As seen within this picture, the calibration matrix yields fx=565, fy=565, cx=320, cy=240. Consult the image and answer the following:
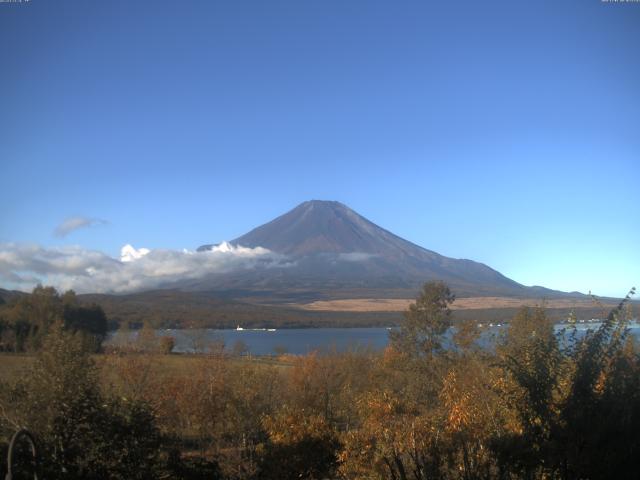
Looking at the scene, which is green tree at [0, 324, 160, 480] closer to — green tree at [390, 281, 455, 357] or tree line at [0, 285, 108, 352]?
green tree at [390, 281, 455, 357]

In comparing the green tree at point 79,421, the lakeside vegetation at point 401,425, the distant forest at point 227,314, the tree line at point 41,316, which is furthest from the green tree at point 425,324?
the distant forest at point 227,314

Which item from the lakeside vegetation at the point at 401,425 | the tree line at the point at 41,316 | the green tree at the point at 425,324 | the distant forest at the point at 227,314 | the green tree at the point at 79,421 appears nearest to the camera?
the lakeside vegetation at the point at 401,425

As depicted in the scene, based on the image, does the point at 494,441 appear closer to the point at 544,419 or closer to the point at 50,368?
the point at 544,419

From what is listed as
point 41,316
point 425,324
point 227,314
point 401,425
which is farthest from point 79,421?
point 227,314

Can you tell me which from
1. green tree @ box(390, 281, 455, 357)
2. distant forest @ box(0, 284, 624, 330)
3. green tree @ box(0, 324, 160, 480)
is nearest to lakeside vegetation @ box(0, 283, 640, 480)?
green tree @ box(0, 324, 160, 480)

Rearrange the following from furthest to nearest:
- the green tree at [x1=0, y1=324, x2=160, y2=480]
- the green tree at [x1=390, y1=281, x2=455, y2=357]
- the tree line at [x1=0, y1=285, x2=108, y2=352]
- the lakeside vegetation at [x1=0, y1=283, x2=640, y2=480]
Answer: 1. the tree line at [x1=0, y1=285, x2=108, y2=352]
2. the green tree at [x1=390, y1=281, x2=455, y2=357]
3. the green tree at [x1=0, y1=324, x2=160, y2=480]
4. the lakeside vegetation at [x1=0, y1=283, x2=640, y2=480]

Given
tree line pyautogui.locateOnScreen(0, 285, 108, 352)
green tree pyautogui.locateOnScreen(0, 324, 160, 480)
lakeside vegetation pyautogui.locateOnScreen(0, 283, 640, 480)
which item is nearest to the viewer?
lakeside vegetation pyautogui.locateOnScreen(0, 283, 640, 480)

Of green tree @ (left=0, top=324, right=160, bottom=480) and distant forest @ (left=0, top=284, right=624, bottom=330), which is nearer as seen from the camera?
green tree @ (left=0, top=324, right=160, bottom=480)

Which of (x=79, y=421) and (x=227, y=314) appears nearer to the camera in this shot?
(x=79, y=421)

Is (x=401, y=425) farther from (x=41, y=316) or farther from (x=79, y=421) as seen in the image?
(x=41, y=316)

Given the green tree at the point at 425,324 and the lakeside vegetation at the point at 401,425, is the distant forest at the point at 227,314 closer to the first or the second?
the green tree at the point at 425,324

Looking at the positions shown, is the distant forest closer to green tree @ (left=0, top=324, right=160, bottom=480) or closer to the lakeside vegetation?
the lakeside vegetation

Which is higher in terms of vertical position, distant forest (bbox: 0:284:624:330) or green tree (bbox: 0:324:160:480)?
green tree (bbox: 0:324:160:480)

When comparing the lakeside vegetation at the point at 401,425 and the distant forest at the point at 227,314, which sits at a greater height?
the lakeside vegetation at the point at 401,425
